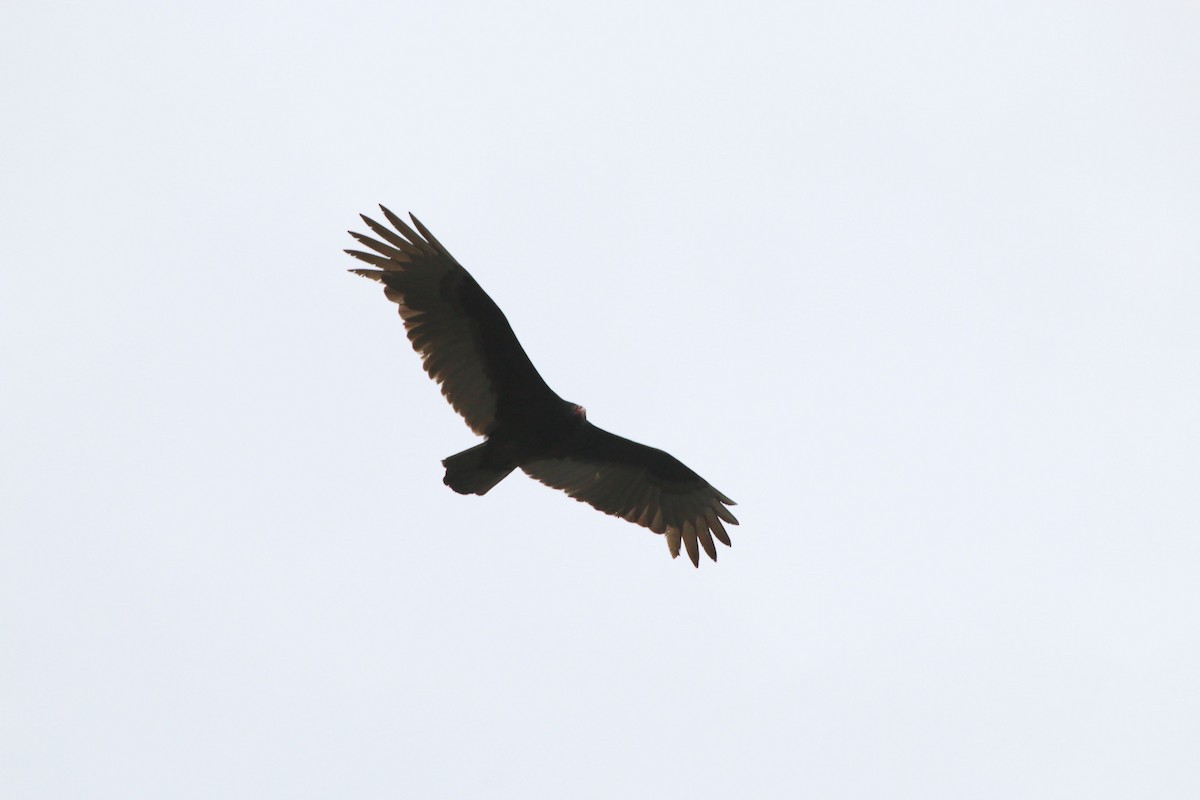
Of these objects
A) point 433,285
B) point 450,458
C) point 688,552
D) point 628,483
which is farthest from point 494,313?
point 688,552

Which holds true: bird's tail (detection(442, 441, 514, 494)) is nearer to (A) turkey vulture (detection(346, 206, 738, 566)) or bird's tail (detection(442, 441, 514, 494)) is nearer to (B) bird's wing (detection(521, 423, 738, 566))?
(A) turkey vulture (detection(346, 206, 738, 566))

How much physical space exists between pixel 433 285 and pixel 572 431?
1.71 metres

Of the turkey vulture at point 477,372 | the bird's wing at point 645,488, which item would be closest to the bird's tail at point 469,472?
the turkey vulture at point 477,372

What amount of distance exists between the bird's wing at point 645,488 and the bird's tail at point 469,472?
0.71 meters

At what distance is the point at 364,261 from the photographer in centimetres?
1135

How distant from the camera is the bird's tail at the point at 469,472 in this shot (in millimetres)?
11383

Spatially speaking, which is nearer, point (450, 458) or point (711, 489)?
point (450, 458)

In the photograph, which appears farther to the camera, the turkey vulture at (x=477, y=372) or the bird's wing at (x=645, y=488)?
the bird's wing at (x=645, y=488)

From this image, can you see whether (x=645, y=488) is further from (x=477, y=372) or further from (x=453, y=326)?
(x=453, y=326)

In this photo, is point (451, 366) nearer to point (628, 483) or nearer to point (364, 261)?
point (364, 261)

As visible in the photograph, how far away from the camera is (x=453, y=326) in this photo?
37.8 feet

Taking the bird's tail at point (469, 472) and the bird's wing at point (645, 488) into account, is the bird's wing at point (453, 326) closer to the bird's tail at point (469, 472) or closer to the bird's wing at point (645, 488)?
the bird's tail at point (469, 472)

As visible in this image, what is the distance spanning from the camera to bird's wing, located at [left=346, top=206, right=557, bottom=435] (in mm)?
11344

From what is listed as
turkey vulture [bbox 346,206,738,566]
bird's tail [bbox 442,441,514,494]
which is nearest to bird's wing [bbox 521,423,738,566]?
turkey vulture [bbox 346,206,738,566]
